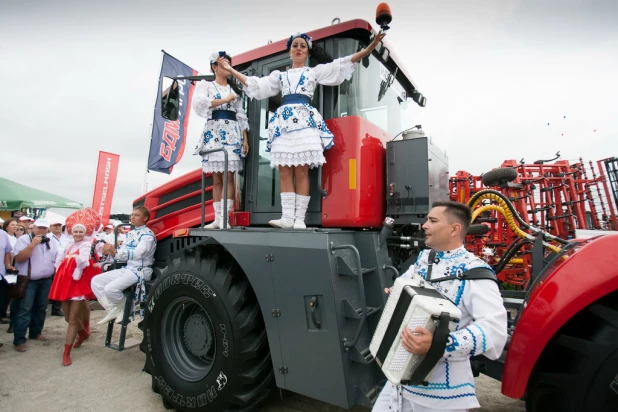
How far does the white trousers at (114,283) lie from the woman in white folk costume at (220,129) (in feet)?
4.39

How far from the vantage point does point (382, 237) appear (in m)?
2.59

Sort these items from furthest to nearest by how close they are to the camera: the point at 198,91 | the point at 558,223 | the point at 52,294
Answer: the point at 558,223 → the point at 52,294 → the point at 198,91

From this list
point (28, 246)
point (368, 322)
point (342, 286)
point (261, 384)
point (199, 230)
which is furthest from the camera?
point (28, 246)

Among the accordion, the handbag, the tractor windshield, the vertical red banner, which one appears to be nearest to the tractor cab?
the tractor windshield

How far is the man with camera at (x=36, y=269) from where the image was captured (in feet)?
16.4

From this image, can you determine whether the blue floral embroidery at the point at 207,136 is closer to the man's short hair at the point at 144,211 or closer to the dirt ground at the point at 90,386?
the man's short hair at the point at 144,211

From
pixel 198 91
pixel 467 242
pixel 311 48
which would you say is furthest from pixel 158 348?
pixel 467 242

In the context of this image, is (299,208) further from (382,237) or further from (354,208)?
(382,237)

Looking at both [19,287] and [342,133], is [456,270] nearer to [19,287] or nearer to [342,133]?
[342,133]

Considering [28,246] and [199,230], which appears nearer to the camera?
[199,230]

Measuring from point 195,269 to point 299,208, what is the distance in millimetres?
983

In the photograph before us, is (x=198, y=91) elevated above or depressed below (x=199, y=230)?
above

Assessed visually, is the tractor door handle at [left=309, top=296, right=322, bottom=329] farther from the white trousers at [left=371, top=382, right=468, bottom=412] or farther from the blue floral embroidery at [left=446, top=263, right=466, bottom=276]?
the blue floral embroidery at [left=446, top=263, right=466, bottom=276]

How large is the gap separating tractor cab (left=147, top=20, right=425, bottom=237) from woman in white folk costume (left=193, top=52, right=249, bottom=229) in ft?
0.32
